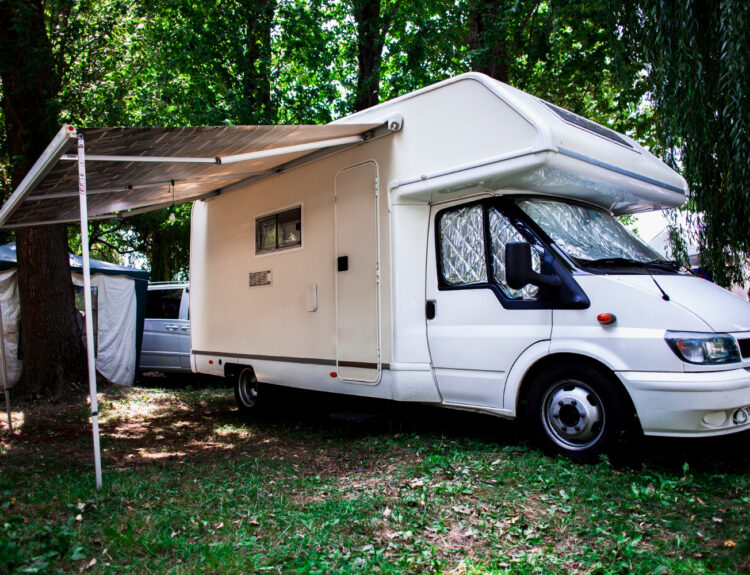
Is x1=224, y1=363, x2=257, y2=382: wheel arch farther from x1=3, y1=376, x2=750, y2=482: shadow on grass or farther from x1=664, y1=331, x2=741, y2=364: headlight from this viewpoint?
x1=664, y1=331, x2=741, y2=364: headlight

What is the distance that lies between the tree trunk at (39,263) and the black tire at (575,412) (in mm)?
7319

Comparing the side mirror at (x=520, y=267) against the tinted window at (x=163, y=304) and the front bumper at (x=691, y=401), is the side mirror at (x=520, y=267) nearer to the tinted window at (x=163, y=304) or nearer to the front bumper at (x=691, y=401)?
the front bumper at (x=691, y=401)

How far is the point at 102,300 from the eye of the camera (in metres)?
10.7

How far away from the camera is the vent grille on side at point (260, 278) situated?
22.3 ft

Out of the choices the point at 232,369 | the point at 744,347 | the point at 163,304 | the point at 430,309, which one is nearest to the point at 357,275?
the point at 430,309

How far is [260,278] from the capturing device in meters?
6.93

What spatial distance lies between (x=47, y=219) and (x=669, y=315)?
6.74 metres

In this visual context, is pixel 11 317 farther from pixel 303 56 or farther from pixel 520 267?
pixel 520 267

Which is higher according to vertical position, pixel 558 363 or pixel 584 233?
pixel 584 233

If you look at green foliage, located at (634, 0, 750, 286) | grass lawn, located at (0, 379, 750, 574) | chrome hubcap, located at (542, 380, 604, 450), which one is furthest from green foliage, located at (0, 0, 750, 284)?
grass lawn, located at (0, 379, 750, 574)

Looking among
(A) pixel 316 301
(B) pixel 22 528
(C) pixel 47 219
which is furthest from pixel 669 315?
(C) pixel 47 219

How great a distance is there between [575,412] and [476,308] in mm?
1151

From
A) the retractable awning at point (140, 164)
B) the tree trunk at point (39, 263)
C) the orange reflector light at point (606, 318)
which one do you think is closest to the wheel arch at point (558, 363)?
the orange reflector light at point (606, 318)

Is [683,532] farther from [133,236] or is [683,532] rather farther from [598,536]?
[133,236]
